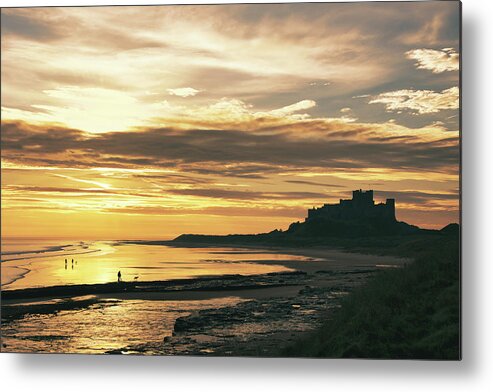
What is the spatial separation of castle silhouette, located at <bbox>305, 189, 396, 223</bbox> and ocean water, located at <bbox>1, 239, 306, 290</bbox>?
0.49 meters

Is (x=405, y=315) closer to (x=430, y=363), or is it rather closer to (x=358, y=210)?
(x=430, y=363)

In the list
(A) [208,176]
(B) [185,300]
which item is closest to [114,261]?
(B) [185,300]

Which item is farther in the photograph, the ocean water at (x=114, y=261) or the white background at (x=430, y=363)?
the ocean water at (x=114, y=261)

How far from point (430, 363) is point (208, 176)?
7.67 ft

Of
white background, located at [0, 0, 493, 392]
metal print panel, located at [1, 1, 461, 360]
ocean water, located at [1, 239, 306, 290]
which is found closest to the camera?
white background, located at [0, 0, 493, 392]

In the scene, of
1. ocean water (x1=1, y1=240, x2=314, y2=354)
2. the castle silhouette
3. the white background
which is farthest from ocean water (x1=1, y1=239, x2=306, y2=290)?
the white background

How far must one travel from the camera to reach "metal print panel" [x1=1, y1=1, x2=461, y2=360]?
5707 mm

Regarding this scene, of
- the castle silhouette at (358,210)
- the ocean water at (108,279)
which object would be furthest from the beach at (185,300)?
the castle silhouette at (358,210)

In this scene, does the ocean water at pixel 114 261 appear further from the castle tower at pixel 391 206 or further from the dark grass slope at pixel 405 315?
the castle tower at pixel 391 206

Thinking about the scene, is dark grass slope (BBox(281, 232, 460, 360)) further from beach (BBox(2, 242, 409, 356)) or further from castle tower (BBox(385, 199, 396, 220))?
castle tower (BBox(385, 199, 396, 220))

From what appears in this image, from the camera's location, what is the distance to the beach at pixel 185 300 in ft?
18.9

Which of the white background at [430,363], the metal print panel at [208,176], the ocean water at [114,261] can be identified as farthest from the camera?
the ocean water at [114,261]

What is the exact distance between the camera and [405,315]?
219 inches

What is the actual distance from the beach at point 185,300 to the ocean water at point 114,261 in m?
0.01
